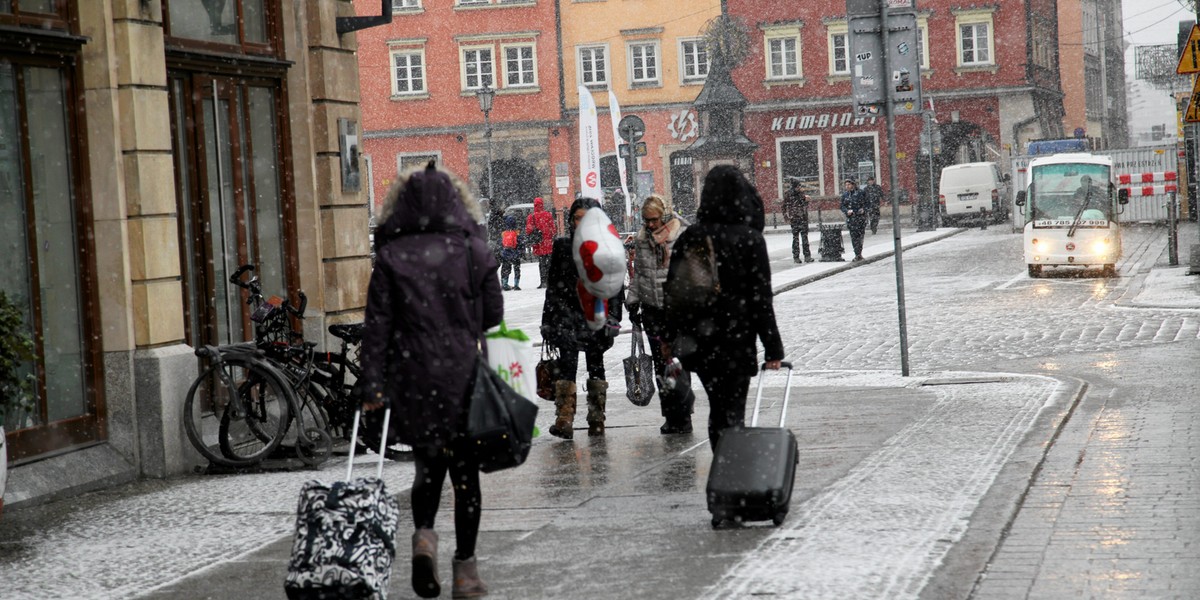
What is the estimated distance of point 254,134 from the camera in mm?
11500

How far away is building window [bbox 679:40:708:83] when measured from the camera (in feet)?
199

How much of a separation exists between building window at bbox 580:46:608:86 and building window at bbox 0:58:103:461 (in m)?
51.5

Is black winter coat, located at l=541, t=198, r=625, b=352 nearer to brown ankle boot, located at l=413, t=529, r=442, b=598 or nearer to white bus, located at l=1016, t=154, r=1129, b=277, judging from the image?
brown ankle boot, located at l=413, t=529, r=442, b=598

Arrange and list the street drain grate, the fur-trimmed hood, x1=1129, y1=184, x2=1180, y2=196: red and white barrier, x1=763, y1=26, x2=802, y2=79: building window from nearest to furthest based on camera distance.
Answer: the fur-trimmed hood < the street drain grate < x1=1129, y1=184, x2=1180, y2=196: red and white barrier < x1=763, y1=26, x2=802, y2=79: building window

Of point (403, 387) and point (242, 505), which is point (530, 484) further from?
point (403, 387)

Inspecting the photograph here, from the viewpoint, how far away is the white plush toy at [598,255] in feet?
34.6

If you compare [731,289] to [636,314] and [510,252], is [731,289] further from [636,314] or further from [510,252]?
[510,252]

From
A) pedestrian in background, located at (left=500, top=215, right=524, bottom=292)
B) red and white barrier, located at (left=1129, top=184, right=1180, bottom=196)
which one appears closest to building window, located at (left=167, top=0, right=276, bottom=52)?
pedestrian in background, located at (left=500, top=215, right=524, bottom=292)

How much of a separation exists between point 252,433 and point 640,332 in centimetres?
286

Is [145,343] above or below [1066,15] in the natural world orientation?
below

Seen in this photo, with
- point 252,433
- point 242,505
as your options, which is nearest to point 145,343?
point 252,433

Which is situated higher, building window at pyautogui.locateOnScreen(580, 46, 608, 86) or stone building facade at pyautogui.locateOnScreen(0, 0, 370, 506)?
building window at pyautogui.locateOnScreen(580, 46, 608, 86)

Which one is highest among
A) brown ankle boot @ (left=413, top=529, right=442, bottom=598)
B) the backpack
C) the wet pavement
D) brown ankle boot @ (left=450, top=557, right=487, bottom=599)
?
the backpack

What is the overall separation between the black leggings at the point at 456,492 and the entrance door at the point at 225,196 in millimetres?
4936
